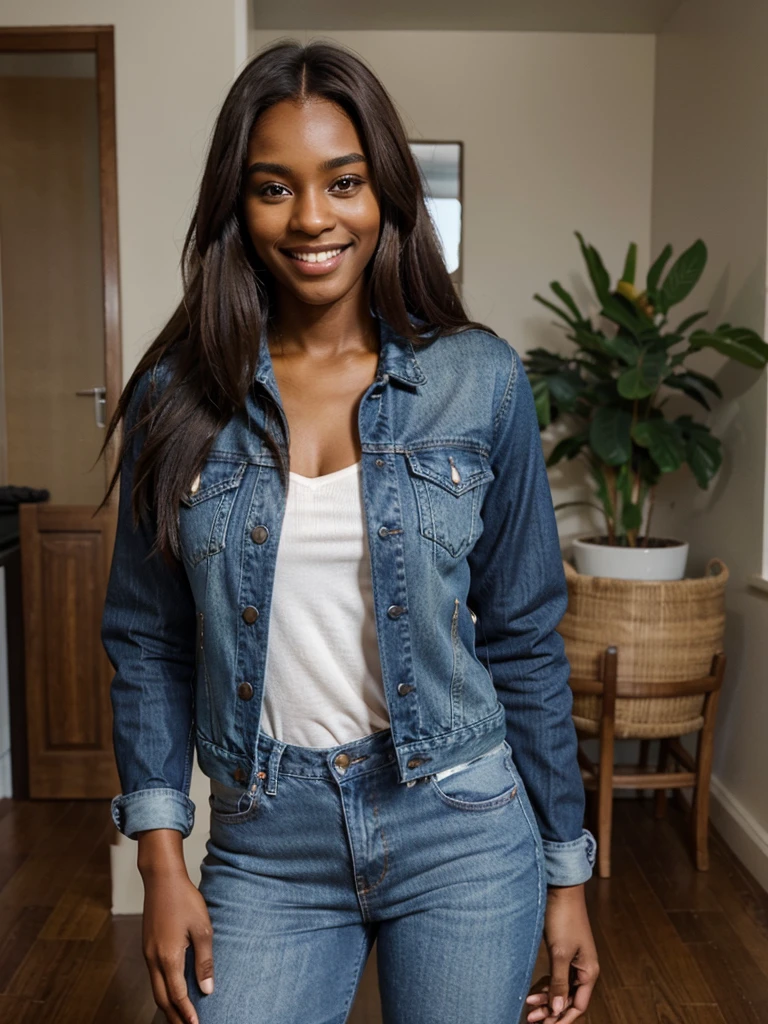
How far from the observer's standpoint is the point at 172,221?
271 centimetres

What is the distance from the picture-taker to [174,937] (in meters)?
1.04

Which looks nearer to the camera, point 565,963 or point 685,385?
point 565,963

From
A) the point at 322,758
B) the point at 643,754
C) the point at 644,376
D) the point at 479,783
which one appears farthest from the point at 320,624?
the point at 643,754

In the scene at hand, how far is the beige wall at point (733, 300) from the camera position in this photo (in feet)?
10.2

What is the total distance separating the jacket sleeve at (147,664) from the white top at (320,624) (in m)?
0.12

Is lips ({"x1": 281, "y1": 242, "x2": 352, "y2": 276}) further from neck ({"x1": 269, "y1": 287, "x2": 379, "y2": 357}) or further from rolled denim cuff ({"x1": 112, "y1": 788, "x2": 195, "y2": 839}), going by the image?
rolled denim cuff ({"x1": 112, "y1": 788, "x2": 195, "y2": 839})

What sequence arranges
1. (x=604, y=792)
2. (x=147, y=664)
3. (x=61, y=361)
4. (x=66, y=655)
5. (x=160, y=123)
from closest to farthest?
(x=147, y=664), (x=160, y=123), (x=604, y=792), (x=61, y=361), (x=66, y=655)

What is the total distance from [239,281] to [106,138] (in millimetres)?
2044

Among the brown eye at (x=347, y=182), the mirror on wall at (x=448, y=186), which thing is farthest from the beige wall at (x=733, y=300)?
the brown eye at (x=347, y=182)

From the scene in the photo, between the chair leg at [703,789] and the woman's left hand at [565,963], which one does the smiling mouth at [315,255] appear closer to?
the woman's left hand at [565,963]

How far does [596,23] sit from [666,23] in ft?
0.81

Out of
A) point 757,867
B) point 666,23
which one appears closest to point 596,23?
point 666,23

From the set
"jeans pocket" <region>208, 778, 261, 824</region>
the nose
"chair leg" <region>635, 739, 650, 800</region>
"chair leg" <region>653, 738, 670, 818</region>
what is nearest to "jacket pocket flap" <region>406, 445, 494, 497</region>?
the nose

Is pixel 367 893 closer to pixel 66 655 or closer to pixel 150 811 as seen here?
pixel 150 811
